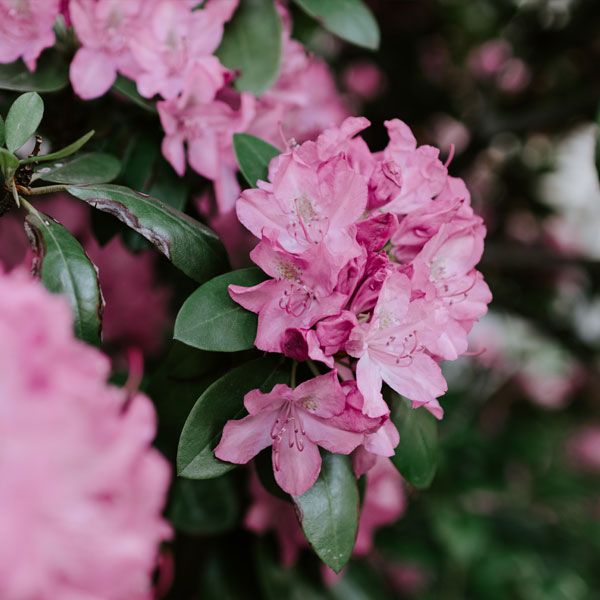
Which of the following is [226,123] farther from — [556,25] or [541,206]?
[541,206]

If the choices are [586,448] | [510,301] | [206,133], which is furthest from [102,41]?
[586,448]

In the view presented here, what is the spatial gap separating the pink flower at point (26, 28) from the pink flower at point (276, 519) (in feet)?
2.09

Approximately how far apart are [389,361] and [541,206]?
1.69 m

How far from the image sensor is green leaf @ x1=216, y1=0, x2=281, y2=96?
95 centimetres

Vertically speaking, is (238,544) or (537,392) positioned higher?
(238,544)

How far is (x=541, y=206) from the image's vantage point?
2.27 meters

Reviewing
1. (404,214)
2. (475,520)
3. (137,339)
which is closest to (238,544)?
(137,339)

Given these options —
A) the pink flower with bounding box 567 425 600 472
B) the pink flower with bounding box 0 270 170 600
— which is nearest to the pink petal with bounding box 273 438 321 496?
the pink flower with bounding box 0 270 170 600

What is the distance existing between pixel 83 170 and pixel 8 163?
124mm

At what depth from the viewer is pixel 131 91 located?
0.88 m

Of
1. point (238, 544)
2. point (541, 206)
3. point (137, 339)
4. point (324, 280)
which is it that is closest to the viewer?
point (324, 280)

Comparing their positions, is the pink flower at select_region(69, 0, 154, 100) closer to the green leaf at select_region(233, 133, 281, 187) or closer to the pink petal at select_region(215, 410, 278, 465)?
the green leaf at select_region(233, 133, 281, 187)

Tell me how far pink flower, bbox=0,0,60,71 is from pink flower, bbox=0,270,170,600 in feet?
1.39

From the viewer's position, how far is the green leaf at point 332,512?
73 centimetres
